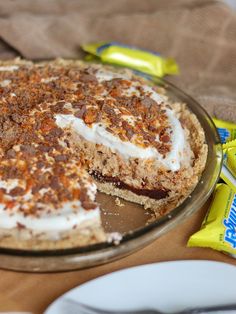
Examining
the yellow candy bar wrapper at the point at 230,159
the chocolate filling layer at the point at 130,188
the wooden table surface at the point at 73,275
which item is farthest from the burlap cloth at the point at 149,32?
the wooden table surface at the point at 73,275

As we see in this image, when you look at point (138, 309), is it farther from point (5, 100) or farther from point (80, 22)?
point (80, 22)

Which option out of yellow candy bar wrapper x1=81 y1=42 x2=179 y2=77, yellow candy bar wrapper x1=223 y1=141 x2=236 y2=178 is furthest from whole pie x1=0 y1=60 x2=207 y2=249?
yellow candy bar wrapper x1=81 y1=42 x2=179 y2=77

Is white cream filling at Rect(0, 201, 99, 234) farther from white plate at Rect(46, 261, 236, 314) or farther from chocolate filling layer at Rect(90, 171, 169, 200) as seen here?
chocolate filling layer at Rect(90, 171, 169, 200)

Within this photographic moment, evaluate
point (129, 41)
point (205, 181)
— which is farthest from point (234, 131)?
point (129, 41)

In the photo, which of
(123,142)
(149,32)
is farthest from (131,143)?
(149,32)

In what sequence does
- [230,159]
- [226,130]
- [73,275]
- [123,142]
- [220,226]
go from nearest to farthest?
[73,275], [220,226], [123,142], [230,159], [226,130]

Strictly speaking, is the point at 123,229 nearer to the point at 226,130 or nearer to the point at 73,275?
the point at 73,275
